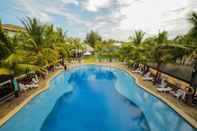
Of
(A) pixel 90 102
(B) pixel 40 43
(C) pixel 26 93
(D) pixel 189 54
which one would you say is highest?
(B) pixel 40 43

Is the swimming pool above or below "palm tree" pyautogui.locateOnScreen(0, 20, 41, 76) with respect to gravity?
below

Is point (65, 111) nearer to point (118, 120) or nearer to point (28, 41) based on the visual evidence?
point (118, 120)

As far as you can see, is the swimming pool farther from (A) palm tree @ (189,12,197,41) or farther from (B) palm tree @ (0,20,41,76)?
(A) palm tree @ (189,12,197,41)

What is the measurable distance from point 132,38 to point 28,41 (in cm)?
1580

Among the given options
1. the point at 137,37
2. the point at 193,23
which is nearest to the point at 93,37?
the point at 137,37

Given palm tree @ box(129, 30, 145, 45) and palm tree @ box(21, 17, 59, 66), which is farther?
palm tree @ box(129, 30, 145, 45)

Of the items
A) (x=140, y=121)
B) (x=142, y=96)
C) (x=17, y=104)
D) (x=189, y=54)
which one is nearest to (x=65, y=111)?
(x=17, y=104)

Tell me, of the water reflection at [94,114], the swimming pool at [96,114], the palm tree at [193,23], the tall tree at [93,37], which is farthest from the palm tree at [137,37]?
the tall tree at [93,37]

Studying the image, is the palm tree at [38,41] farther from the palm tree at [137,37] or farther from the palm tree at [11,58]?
the palm tree at [137,37]

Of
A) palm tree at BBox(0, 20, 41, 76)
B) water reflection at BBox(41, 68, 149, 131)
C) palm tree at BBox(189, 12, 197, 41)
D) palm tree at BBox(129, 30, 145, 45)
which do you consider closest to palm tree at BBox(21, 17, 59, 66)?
palm tree at BBox(0, 20, 41, 76)

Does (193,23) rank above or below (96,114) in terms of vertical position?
above

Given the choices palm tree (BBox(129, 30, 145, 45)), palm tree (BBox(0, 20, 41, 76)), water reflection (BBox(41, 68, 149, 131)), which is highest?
palm tree (BBox(129, 30, 145, 45))

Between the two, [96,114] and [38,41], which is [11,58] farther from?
[38,41]

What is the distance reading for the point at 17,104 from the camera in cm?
865
